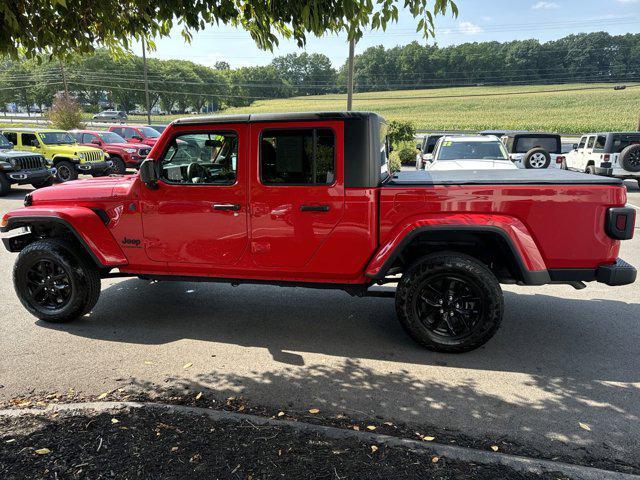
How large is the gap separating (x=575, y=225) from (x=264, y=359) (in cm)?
274

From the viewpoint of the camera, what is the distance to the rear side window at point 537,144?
1552 centimetres

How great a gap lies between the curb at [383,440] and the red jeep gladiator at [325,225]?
4.68ft

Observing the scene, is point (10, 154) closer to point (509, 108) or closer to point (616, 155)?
point (616, 155)

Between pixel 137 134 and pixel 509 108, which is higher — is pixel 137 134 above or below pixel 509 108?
below

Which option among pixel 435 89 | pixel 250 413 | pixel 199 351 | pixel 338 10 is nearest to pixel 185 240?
pixel 199 351

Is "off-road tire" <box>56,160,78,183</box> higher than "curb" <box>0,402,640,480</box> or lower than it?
higher

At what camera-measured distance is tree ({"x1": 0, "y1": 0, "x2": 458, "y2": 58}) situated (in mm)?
2994

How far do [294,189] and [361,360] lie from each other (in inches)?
61.5

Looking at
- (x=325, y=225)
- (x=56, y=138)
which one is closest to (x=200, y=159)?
(x=325, y=225)

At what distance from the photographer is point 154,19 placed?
12.9ft

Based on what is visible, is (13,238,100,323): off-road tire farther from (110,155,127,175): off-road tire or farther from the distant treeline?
the distant treeline

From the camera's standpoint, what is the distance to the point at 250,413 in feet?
9.80

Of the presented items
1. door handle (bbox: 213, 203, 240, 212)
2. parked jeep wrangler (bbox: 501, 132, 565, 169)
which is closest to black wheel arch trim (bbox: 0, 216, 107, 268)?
door handle (bbox: 213, 203, 240, 212)

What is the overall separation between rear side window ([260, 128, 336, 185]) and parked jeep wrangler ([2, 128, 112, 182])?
14.2 metres
